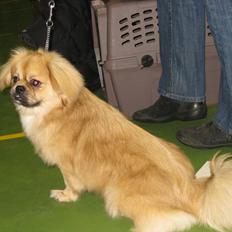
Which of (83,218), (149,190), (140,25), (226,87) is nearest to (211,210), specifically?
(149,190)

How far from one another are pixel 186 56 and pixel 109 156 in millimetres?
834

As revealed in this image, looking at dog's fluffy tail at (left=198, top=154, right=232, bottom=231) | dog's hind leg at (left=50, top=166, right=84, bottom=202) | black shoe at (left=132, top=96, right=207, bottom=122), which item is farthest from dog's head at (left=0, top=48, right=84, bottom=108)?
black shoe at (left=132, top=96, right=207, bottom=122)

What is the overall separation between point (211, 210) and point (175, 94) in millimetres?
969

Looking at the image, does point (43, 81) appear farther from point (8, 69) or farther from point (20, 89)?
point (8, 69)

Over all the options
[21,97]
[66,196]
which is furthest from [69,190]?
[21,97]

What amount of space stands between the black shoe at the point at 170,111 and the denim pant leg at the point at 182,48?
77 millimetres

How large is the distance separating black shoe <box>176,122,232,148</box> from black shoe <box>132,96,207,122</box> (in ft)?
0.51

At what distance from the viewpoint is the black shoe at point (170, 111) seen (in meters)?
2.47

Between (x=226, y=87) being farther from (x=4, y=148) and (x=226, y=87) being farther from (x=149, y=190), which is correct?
(x=4, y=148)

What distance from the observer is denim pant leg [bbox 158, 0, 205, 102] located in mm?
2229

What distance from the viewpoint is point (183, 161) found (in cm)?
175

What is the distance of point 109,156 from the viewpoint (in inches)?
Answer: 66.8

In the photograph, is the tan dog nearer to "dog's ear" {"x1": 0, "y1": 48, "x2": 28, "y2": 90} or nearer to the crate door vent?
"dog's ear" {"x1": 0, "y1": 48, "x2": 28, "y2": 90}

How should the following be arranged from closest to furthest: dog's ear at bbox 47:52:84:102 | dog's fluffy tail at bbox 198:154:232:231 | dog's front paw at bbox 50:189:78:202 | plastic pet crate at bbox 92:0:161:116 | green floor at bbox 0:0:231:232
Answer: dog's fluffy tail at bbox 198:154:232:231 < dog's ear at bbox 47:52:84:102 < green floor at bbox 0:0:231:232 < dog's front paw at bbox 50:189:78:202 < plastic pet crate at bbox 92:0:161:116
